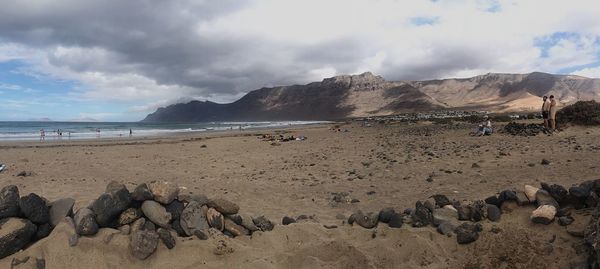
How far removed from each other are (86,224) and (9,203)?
3.55ft

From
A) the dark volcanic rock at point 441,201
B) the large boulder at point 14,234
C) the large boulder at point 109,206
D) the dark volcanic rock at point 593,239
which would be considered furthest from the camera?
the dark volcanic rock at point 441,201

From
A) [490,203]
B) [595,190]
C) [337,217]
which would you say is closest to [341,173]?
[337,217]

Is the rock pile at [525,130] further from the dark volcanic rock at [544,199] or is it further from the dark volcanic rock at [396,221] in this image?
the dark volcanic rock at [396,221]

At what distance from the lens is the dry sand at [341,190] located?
5598 millimetres

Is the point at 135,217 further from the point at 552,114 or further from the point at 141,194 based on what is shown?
the point at 552,114

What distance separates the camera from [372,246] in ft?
19.7

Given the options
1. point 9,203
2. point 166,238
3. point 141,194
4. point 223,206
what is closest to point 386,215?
point 223,206

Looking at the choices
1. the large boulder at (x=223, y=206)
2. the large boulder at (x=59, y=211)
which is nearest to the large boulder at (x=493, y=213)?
the large boulder at (x=223, y=206)

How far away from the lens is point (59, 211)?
6.19 metres

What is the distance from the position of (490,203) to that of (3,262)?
7163 millimetres

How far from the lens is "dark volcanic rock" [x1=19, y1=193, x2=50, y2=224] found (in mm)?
5848

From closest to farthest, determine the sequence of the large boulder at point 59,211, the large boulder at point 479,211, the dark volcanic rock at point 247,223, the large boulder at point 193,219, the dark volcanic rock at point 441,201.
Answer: the large boulder at point 59,211, the large boulder at point 193,219, the large boulder at point 479,211, the dark volcanic rock at point 247,223, the dark volcanic rock at point 441,201

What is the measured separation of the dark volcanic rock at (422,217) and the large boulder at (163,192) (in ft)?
12.5

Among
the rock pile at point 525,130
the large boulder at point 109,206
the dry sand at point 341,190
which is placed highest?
the rock pile at point 525,130
